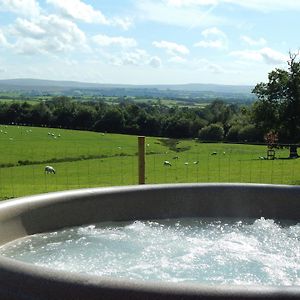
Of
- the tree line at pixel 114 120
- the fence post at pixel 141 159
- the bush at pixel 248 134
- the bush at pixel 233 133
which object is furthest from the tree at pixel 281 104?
the fence post at pixel 141 159

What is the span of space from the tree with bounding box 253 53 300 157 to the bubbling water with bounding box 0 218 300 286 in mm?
30971

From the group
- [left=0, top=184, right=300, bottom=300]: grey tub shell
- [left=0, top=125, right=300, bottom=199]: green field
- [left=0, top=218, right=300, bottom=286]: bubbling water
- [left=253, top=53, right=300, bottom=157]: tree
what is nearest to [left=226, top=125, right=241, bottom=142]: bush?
[left=0, top=125, right=300, bottom=199]: green field

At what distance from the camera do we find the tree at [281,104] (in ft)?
123

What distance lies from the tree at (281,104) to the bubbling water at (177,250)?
30971 millimetres

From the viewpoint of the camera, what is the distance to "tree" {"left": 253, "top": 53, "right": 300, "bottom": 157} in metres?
37.6

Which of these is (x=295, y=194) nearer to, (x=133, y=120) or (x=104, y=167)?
(x=104, y=167)

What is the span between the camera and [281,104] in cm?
3853

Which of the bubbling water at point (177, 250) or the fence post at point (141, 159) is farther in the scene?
the fence post at point (141, 159)

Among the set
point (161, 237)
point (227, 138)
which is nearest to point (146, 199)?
point (161, 237)

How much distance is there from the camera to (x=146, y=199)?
299 inches

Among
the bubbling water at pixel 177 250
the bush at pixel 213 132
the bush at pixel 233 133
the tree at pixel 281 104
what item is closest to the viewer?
the bubbling water at pixel 177 250

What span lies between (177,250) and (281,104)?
3392 cm

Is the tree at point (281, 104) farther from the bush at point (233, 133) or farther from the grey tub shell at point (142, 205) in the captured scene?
the grey tub shell at point (142, 205)

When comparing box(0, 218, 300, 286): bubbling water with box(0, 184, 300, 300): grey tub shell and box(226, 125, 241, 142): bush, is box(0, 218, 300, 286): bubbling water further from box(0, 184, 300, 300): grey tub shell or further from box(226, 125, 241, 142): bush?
box(226, 125, 241, 142): bush
